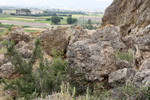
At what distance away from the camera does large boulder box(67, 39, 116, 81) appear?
19.2ft

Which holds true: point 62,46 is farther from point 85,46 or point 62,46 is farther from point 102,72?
point 102,72

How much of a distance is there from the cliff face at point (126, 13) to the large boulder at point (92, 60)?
3.06 m

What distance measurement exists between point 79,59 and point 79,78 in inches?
30.0

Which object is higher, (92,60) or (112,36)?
(112,36)

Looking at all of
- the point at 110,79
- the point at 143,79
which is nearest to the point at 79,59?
the point at 110,79

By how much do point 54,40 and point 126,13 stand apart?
21.4 ft

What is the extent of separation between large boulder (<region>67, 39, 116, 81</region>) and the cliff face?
3064mm

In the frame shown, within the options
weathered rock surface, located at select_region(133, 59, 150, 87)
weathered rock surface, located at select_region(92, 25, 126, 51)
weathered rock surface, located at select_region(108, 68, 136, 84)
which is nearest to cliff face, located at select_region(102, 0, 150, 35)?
weathered rock surface, located at select_region(92, 25, 126, 51)

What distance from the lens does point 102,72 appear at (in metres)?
5.88

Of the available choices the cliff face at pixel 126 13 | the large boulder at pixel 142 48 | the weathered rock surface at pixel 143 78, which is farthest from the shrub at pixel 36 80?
the cliff face at pixel 126 13

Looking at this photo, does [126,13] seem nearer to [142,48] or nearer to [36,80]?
[142,48]

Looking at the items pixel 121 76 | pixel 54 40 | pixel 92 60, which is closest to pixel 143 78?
pixel 121 76

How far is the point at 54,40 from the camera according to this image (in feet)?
39.2

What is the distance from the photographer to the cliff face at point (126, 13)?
402 inches
